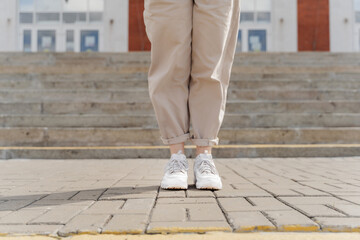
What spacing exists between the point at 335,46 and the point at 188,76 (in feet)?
46.3

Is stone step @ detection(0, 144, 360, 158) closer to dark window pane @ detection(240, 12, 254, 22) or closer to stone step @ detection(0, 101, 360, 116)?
stone step @ detection(0, 101, 360, 116)

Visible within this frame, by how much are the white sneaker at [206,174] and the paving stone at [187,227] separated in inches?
22.9

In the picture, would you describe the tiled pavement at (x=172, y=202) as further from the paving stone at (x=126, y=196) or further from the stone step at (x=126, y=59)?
the stone step at (x=126, y=59)

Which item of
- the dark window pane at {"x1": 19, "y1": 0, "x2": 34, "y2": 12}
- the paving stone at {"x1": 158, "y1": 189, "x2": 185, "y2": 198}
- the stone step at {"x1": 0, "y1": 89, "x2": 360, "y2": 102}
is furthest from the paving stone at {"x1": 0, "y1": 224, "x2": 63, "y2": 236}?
the dark window pane at {"x1": 19, "y1": 0, "x2": 34, "y2": 12}

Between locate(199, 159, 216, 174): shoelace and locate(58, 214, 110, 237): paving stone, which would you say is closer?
locate(58, 214, 110, 237): paving stone

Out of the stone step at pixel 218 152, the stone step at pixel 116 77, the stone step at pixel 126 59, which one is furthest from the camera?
the stone step at pixel 126 59

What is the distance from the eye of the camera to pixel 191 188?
1.86m

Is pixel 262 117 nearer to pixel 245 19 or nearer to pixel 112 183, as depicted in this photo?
pixel 112 183

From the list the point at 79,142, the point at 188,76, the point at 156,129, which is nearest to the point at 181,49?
the point at 188,76

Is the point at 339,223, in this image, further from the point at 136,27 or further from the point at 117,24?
the point at 117,24

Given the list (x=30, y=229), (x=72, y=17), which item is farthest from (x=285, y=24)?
(x=30, y=229)

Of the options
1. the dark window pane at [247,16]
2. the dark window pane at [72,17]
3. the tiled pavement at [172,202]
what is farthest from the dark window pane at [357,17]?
the tiled pavement at [172,202]

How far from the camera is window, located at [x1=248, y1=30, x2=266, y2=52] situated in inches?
561

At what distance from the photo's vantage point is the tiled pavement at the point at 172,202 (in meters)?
1.18
